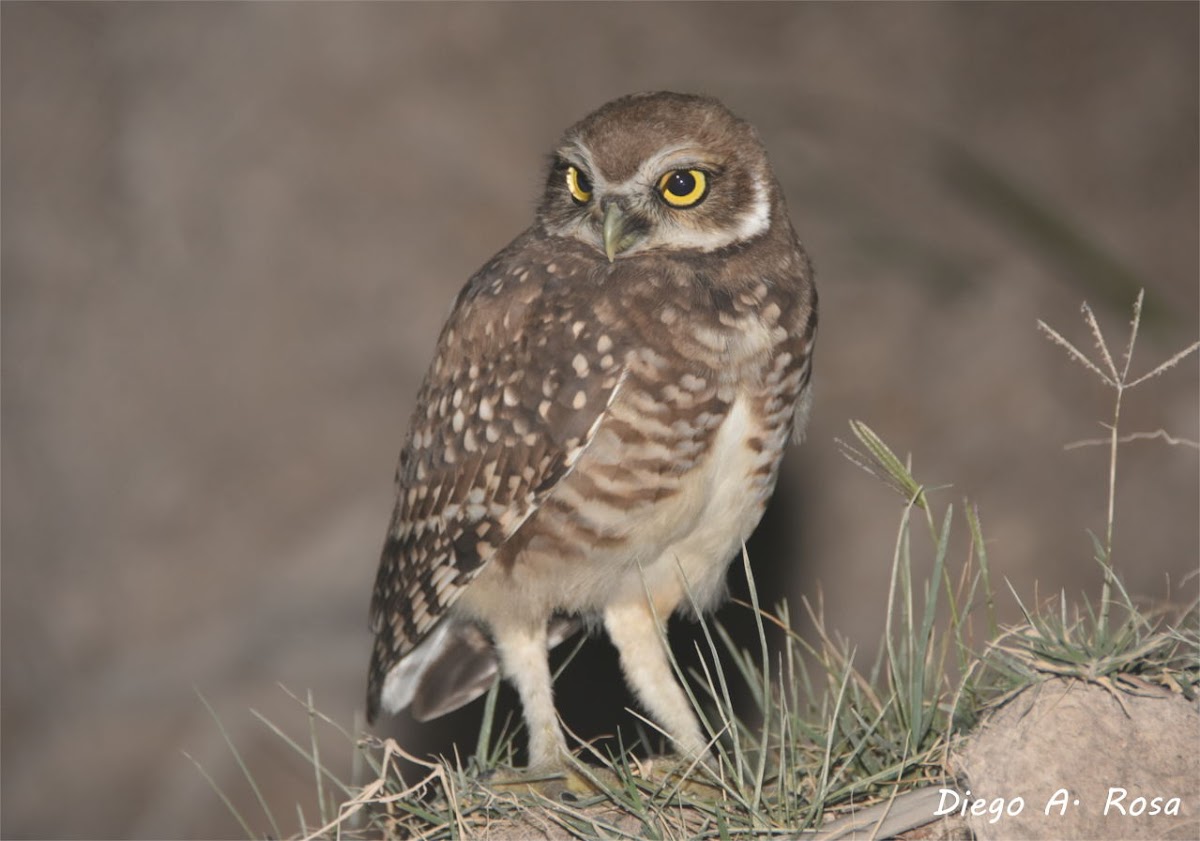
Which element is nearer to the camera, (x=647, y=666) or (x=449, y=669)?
(x=647, y=666)

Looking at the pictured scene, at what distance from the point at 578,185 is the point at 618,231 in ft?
0.62

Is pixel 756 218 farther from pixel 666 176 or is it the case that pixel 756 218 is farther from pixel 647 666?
pixel 647 666

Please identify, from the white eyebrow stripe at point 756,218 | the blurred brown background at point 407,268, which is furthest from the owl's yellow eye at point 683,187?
the blurred brown background at point 407,268

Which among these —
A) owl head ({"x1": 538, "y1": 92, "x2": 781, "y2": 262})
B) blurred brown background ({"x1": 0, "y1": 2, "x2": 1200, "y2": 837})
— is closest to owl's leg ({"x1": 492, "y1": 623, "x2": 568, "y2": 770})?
owl head ({"x1": 538, "y1": 92, "x2": 781, "y2": 262})

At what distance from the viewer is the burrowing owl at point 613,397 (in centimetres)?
212

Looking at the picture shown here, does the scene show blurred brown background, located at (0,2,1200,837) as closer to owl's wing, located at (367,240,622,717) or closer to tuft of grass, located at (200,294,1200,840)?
owl's wing, located at (367,240,622,717)

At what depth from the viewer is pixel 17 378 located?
176 inches

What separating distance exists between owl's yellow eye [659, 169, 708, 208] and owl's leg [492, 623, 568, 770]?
918 millimetres

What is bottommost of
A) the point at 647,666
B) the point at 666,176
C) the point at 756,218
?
the point at 647,666

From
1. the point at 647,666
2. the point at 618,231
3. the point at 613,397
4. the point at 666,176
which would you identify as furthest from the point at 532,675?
the point at 666,176

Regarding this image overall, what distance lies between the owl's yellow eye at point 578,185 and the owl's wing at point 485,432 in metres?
0.15

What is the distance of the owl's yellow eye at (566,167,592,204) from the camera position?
222cm

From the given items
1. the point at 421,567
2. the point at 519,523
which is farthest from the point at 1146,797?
the point at 421,567

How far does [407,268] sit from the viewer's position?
4.29 metres
